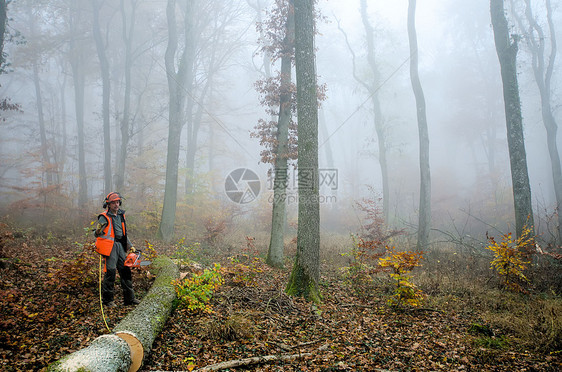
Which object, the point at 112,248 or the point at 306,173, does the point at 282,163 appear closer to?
the point at 306,173

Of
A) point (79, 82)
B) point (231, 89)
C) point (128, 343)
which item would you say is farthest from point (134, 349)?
point (231, 89)

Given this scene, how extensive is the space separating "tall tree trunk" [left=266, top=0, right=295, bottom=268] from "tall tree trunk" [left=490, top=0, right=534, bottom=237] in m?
6.20

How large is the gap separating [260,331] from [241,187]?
50.7 feet

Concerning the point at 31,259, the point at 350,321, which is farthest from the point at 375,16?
the point at 31,259

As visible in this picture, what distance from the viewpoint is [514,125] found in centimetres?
812

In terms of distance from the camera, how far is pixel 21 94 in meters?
37.2

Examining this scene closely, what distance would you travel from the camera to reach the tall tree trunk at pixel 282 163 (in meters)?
8.94

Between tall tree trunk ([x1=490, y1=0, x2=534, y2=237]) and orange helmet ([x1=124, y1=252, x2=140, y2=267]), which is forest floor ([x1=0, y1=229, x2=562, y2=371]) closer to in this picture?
orange helmet ([x1=124, y1=252, x2=140, y2=267])

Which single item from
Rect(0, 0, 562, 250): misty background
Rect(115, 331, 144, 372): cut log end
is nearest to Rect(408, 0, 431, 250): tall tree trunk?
Rect(0, 0, 562, 250): misty background

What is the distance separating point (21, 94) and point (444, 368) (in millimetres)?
51383

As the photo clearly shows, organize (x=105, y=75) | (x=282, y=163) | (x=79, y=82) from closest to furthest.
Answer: (x=282, y=163)
(x=105, y=75)
(x=79, y=82)

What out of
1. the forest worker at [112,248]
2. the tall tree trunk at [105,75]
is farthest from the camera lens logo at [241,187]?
the forest worker at [112,248]

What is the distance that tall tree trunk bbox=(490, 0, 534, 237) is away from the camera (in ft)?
25.4

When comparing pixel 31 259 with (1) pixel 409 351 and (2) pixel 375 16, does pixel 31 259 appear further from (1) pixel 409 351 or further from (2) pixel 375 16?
(2) pixel 375 16
